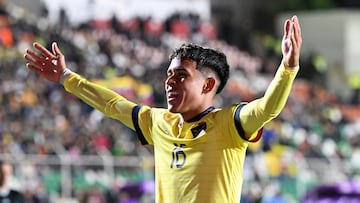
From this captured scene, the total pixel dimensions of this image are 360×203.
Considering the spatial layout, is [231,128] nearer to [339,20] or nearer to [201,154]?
[201,154]

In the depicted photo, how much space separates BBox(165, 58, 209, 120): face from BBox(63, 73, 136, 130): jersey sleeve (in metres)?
0.42

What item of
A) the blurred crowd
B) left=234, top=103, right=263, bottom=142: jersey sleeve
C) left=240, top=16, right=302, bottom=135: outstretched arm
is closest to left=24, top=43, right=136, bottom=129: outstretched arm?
left=234, top=103, right=263, bottom=142: jersey sleeve

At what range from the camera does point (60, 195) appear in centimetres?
1631

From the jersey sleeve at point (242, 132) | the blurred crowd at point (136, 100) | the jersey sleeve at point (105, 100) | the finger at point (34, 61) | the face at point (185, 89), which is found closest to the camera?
the jersey sleeve at point (242, 132)

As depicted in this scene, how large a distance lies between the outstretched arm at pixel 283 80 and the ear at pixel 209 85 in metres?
0.48

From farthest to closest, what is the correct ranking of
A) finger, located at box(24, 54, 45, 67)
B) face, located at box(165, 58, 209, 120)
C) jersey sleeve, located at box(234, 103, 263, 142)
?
finger, located at box(24, 54, 45, 67) → face, located at box(165, 58, 209, 120) → jersey sleeve, located at box(234, 103, 263, 142)

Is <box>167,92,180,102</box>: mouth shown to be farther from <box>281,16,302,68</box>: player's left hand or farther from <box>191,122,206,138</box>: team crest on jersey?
<box>281,16,302,68</box>: player's left hand

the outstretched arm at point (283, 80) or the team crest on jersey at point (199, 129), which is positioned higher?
the outstretched arm at point (283, 80)

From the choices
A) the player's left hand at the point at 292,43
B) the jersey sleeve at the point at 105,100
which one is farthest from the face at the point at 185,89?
the player's left hand at the point at 292,43

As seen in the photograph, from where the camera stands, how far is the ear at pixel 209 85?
6.44 meters

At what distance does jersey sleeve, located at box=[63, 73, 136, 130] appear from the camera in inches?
265

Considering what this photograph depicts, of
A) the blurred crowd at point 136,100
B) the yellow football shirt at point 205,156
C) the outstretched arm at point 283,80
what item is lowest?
the yellow football shirt at point 205,156

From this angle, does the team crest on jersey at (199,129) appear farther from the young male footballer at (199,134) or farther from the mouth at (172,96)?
the mouth at (172,96)

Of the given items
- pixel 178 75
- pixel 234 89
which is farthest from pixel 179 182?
pixel 234 89
